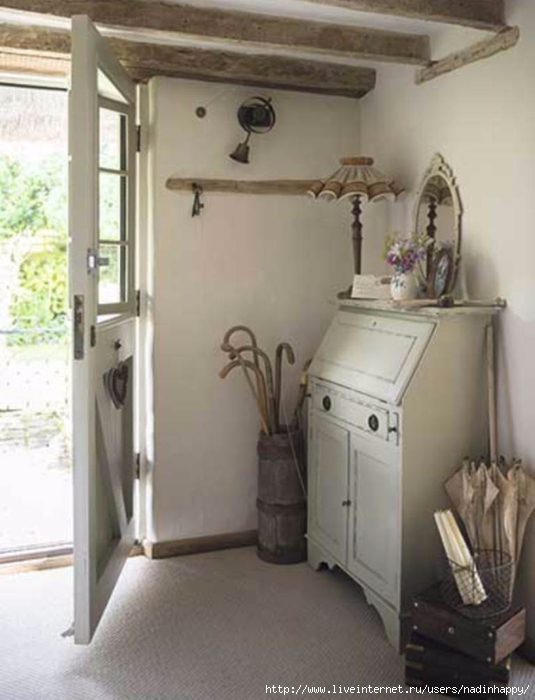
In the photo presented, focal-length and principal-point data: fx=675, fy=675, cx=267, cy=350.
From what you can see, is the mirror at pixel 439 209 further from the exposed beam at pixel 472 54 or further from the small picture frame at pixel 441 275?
the exposed beam at pixel 472 54

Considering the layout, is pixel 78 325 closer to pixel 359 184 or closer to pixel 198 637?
pixel 198 637

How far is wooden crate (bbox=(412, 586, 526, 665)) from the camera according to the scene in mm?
2068

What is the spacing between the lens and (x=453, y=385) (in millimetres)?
2439

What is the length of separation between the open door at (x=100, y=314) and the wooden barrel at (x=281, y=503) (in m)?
0.62

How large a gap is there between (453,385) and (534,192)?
72cm

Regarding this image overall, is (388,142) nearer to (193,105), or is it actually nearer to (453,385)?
(193,105)

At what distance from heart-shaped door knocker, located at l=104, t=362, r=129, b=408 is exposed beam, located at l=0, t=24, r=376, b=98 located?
131 centimetres

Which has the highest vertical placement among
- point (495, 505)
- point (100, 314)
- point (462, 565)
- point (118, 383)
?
point (100, 314)

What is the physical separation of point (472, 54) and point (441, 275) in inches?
33.0

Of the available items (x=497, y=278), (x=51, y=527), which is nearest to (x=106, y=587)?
(x=51, y=527)

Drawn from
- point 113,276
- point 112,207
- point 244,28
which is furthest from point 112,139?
point 244,28

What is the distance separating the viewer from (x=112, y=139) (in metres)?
2.77

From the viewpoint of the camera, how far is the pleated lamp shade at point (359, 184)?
2932 millimetres

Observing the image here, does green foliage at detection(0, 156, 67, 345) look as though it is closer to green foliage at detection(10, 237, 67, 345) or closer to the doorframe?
green foliage at detection(10, 237, 67, 345)
